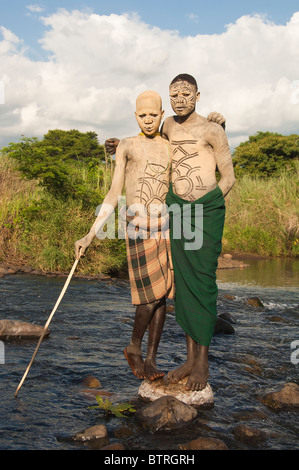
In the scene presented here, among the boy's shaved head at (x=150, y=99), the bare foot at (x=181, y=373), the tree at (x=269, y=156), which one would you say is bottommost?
the bare foot at (x=181, y=373)

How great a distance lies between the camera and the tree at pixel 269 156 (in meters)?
28.7

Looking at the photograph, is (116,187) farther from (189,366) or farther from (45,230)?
(45,230)

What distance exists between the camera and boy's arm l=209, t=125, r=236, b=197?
12.2ft

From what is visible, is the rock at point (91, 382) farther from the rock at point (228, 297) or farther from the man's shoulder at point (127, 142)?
the rock at point (228, 297)

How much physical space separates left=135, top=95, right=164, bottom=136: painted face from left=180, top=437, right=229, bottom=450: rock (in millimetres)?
2228

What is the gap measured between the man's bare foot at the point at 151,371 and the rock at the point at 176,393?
0.16 feet

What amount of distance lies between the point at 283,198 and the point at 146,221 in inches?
614

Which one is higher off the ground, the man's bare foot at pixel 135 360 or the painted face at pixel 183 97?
the painted face at pixel 183 97

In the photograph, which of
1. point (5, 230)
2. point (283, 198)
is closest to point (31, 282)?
point (5, 230)

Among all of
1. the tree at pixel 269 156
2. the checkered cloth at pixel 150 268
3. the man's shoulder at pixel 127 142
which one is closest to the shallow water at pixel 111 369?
the checkered cloth at pixel 150 268

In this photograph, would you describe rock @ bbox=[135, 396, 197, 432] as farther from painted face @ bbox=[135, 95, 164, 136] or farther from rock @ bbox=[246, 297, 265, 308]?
rock @ bbox=[246, 297, 265, 308]

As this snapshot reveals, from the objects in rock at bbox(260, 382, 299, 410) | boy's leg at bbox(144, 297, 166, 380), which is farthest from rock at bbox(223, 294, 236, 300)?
boy's leg at bbox(144, 297, 166, 380)

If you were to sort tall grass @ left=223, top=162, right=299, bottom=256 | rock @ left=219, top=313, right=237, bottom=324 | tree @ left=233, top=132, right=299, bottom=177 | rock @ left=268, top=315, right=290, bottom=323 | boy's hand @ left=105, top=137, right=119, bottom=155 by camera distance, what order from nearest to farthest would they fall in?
boy's hand @ left=105, top=137, right=119, bottom=155 < rock @ left=219, top=313, right=237, bottom=324 < rock @ left=268, top=315, right=290, bottom=323 < tall grass @ left=223, top=162, right=299, bottom=256 < tree @ left=233, top=132, right=299, bottom=177

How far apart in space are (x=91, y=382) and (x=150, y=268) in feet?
3.71
